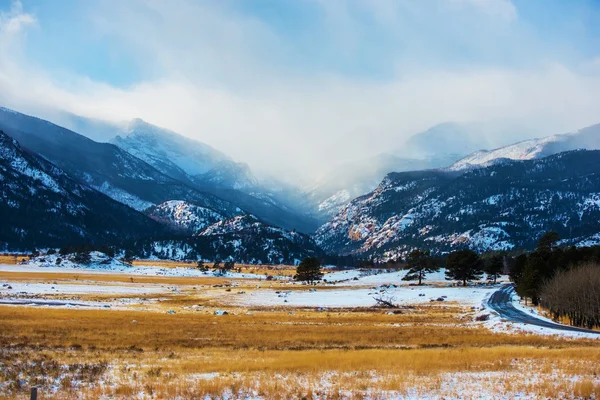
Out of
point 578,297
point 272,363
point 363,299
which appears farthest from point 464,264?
point 272,363

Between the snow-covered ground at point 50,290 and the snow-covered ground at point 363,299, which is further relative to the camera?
the snow-covered ground at point 363,299

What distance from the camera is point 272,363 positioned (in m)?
28.1

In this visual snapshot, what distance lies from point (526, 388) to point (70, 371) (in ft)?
72.1

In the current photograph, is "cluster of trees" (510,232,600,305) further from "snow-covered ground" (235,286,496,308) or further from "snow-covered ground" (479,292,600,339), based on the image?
"snow-covered ground" (479,292,600,339)

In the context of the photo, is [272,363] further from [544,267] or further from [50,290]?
[50,290]

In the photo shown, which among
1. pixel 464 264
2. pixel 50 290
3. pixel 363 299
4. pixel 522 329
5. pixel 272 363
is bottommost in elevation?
pixel 50 290

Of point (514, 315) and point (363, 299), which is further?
point (363, 299)

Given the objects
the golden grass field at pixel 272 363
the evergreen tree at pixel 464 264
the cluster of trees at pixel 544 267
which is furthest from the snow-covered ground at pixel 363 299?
the golden grass field at pixel 272 363

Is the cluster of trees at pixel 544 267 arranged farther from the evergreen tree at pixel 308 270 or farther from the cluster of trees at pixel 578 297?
the evergreen tree at pixel 308 270

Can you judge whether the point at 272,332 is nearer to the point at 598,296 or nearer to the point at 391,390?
the point at 391,390

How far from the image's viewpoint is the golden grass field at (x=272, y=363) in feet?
64.3

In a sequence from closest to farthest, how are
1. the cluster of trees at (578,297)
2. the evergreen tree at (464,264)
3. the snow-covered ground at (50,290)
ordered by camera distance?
the cluster of trees at (578,297), the snow-covered ground at (50,290), the evergreen tree at (464,264)

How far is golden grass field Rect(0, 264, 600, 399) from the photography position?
64.3 feet

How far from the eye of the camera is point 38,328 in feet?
146
